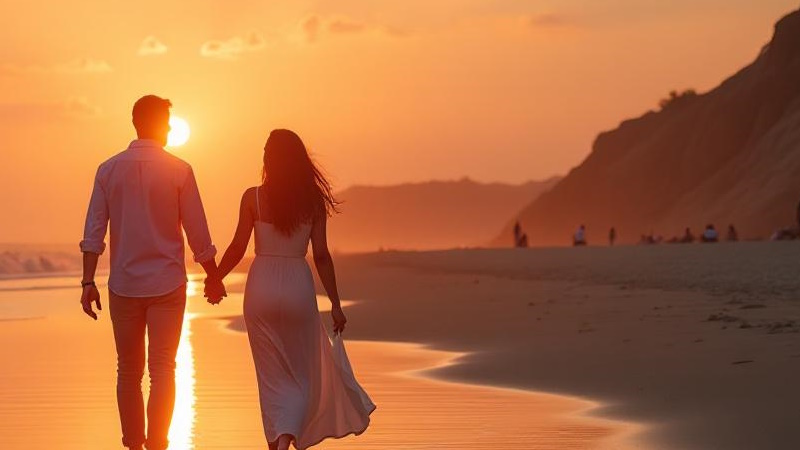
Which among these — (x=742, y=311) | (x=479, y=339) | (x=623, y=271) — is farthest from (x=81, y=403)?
(x=623, y=271)

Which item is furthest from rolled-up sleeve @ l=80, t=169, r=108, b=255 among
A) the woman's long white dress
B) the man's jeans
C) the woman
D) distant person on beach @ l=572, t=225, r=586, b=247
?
distant person on beach @ l=572, t=225, r=586, b=247

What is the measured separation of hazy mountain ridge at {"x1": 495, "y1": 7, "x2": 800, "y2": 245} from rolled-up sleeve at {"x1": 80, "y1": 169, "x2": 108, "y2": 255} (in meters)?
67.9

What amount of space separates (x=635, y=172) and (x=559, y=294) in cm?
8294

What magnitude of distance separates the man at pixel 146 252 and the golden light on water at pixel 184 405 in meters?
1.16

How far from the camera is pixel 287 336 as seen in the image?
9.61 m

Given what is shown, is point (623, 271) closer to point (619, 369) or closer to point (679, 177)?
point (619, 369)

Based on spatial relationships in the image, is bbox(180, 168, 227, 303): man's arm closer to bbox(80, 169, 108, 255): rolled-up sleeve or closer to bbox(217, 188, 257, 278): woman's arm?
bbox(217, 188, 257, 278): woman's arm

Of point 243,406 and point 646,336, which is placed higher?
point 646,336

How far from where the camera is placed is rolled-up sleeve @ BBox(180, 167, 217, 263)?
9234 millimetres

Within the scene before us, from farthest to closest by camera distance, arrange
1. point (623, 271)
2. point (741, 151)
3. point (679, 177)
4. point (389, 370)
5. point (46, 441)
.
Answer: point (679, 177) < point (741, 151) < point (623, 271) < point (389, 370) < point (46, 441)

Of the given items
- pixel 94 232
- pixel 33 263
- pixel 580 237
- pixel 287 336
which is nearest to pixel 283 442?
pixel 287 336

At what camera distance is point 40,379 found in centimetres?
1529

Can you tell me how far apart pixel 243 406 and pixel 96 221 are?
4.00 meters

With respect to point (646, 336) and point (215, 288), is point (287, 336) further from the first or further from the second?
point (646, 336)
